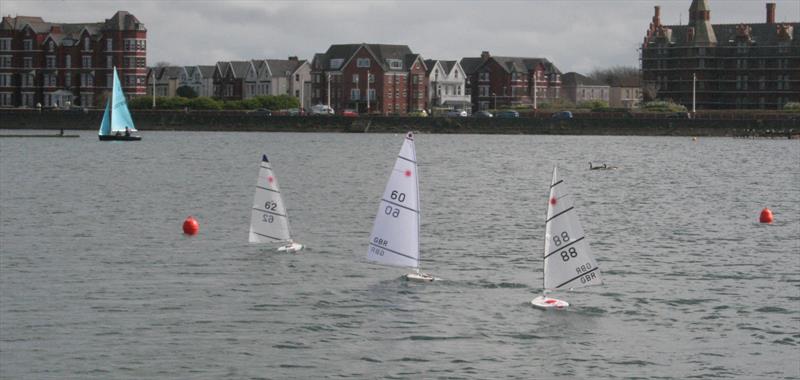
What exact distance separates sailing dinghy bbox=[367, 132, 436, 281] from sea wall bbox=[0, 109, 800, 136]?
489 ft

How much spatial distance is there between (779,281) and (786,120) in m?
148

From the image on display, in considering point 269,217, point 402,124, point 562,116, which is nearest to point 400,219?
point 269,217

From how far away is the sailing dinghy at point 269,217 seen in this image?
139 ft

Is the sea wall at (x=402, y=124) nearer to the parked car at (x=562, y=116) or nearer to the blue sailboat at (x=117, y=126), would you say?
the parked car at (x=562, y=116)

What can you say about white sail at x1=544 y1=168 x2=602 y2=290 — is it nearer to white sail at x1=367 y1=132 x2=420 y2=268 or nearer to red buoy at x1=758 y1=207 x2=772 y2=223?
white sail at x1=367 y1=132 x2=420 y2=268

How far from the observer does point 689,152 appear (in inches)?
5507

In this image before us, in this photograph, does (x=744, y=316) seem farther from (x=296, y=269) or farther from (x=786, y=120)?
(x=786, y=120)

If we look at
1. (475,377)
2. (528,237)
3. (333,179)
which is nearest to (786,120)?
(333,179)

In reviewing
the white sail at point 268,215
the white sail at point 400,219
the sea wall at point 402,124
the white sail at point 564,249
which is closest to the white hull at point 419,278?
the white sail at point 400,219

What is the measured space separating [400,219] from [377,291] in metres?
2.49

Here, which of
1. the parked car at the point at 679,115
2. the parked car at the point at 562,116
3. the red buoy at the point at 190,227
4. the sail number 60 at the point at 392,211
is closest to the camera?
the sail number 60 at the point at 392,211

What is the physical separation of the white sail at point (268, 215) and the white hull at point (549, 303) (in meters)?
10.9

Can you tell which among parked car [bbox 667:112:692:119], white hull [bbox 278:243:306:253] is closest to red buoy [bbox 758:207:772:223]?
white hull [bbox 278:243:306:253]

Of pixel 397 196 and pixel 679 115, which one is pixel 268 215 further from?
pixel 679 115
